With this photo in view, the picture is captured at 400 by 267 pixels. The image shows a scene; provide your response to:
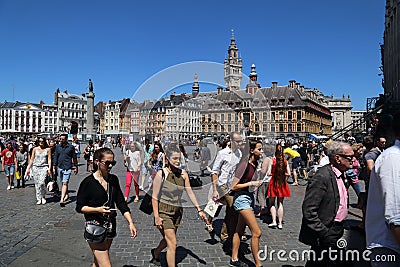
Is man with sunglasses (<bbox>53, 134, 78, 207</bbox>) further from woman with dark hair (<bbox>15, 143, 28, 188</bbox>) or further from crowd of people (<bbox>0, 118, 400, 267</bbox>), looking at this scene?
crowd of people (<bbox>0, 118, 400, 267</bbox>)

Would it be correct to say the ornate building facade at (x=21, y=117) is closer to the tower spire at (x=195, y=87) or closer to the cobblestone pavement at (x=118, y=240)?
the cobblestone pavement at (x=118, y=240)

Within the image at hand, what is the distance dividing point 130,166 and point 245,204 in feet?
18.3

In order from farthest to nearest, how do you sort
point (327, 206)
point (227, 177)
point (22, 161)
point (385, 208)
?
point (22, 161) → point (227, 177) → point (327, 206) → point (385, 208)

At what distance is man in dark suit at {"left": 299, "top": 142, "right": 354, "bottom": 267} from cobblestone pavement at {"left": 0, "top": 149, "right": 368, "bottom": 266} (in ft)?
5.82

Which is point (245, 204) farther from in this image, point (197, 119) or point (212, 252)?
point (197, 119)

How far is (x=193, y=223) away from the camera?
23.7 ft

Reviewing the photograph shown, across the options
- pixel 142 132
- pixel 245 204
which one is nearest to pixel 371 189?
pixel 245 204

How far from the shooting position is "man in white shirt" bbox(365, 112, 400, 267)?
2.25 m

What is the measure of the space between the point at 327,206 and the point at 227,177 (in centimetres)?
268

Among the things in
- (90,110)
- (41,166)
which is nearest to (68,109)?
(90,110)

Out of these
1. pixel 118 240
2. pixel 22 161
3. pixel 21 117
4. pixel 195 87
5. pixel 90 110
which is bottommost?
pixel 118 240

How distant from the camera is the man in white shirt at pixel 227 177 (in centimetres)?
543

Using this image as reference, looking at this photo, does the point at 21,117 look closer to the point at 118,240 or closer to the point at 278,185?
the point at 118,240

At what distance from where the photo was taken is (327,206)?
3143mm
